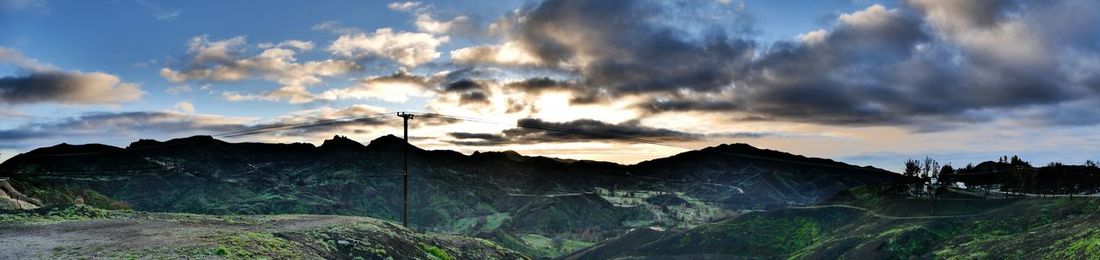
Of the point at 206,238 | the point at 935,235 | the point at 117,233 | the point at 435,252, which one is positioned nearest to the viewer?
the point at 206,238

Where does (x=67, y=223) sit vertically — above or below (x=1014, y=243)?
above

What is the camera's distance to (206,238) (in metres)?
28.5

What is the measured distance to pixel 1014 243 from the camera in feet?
330

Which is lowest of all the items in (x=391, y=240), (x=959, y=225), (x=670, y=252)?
(x=670, y=252)

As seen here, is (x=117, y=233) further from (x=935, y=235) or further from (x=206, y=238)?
(x=935, y=235)

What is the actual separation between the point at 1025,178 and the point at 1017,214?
56.9m

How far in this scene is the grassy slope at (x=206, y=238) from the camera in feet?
86.0

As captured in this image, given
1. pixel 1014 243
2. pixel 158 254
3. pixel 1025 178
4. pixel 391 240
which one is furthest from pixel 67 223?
pixel 1025 178

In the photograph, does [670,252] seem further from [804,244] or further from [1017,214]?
[1017,214]

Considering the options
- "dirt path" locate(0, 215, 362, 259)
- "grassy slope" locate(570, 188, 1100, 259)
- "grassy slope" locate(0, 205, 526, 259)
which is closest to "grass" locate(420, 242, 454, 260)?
"grassy slope" locate(0, 205, 526, 259)

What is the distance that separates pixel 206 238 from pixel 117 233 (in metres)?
5.51

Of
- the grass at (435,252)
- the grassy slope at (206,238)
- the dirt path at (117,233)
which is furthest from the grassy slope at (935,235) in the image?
the dirt path at (117,233)

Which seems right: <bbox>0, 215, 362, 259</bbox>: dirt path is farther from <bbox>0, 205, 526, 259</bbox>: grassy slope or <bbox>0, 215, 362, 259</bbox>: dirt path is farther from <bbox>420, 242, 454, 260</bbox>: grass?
<bbox>420, 242, 454, 260</bbox>: grass

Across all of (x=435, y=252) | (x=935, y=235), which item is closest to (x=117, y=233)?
(x=435, y=252)
